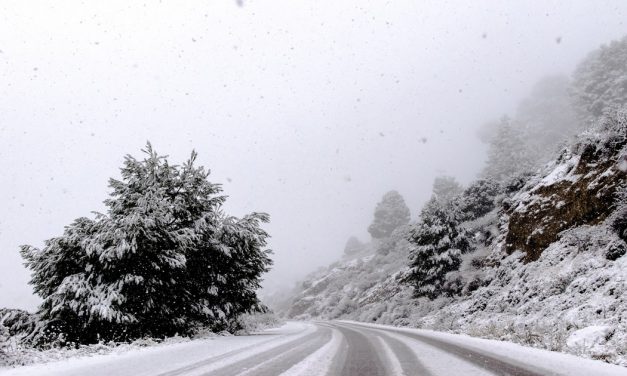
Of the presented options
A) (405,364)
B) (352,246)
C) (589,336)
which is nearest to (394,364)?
(405,364)

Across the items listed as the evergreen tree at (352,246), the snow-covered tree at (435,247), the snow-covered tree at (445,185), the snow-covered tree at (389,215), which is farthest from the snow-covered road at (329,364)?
the evergreen tree at (352,246)

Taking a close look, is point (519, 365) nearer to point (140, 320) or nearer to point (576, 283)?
point (576, 283)

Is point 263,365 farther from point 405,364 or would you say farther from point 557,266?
point 557,266

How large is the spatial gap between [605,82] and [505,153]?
44.0 feet

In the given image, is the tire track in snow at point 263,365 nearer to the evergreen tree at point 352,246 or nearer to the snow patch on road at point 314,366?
the snow patch on road at point 314,366

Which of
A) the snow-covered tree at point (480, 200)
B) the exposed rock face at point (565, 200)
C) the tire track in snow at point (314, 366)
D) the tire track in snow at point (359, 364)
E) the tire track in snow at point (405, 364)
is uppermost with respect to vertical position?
the snow-covered tree at point (480, 200)

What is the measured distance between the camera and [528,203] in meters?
20.3

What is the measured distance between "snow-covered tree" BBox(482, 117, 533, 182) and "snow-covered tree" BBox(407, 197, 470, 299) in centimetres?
3119

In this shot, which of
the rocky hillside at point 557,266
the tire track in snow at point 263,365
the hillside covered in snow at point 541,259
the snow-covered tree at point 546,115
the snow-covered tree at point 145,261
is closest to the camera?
the tire track in snow at point 263,365

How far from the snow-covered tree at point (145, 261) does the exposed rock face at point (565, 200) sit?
39.1 ft

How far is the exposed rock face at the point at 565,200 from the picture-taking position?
47.9 feet

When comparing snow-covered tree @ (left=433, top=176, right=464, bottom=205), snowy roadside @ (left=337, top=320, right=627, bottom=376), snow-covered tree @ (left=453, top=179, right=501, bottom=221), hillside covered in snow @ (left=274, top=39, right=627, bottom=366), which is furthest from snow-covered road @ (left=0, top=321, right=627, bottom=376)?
snow-covered tree @ (left=433, top=176, right=464, bottom=205)

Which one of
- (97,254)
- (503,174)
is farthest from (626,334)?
(503,174)

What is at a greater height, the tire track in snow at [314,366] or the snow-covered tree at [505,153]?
the snow-covered tree at [505,153]
